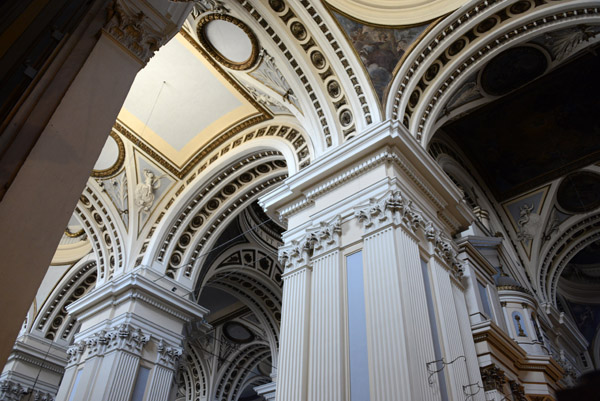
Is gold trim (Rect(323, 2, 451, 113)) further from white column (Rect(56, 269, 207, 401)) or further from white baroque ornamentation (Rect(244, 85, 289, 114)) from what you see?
white column (Rect(56, 269, 207, 401))

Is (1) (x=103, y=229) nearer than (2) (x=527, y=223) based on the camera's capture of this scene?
Yes

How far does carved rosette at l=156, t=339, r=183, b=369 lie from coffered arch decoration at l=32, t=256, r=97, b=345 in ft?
15.7

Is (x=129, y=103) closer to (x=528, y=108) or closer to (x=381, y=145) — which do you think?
(x=381, y=145)

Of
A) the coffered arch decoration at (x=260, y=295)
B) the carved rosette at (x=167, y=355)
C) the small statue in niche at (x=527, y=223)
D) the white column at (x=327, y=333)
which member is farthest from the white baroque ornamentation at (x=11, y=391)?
the small statue in niche at (x=527, y=223)

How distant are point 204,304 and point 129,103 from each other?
7.91 m

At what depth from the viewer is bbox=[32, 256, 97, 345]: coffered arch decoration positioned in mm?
13094

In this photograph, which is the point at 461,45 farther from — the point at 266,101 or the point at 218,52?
the point at 218,52

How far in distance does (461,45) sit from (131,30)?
6.05 meters

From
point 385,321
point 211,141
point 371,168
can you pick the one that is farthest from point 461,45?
point 211,141

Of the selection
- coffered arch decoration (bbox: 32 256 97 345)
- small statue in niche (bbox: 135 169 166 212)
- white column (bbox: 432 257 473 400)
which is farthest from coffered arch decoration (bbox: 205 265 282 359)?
white column (bbox: 432 257 473 400)

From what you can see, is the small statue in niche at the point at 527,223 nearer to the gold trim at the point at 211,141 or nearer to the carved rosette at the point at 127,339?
the gold trim at the point at 211,141

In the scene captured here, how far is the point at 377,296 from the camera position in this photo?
16.6 ft

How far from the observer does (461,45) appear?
7.50 metres

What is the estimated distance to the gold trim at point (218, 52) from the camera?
7227 millimetres
